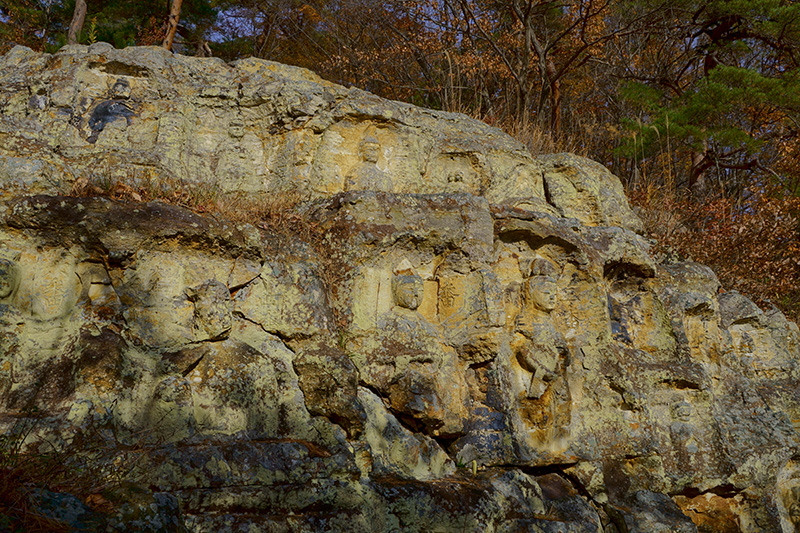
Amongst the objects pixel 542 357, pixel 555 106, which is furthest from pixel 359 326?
pixel 555 106

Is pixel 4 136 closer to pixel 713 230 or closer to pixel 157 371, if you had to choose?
pixel 157 371

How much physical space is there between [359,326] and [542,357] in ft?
6.23

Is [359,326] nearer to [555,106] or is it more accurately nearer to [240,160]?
[240,160]

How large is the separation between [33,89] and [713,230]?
1002 cm

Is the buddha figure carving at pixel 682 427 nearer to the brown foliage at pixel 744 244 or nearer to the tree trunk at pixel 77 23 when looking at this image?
the brown foliage at pixel 744 244

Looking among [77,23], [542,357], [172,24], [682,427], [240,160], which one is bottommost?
[682,427]

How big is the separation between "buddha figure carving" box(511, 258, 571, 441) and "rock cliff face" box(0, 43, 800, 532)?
0.09ft

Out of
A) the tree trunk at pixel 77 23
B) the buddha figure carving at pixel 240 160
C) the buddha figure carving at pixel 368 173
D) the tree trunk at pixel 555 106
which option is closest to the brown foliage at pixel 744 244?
the tree trunk at pixel 555 106

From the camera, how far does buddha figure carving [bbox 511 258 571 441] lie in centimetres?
643

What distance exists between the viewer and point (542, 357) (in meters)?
6.51

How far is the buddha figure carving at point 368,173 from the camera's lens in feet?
24.9

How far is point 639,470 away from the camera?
662cm

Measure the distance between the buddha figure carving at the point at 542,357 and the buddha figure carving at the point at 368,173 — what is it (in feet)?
6.87

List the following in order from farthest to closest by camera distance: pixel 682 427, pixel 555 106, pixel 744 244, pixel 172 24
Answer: pixel 555 106, pixel 172 24, pixel 744 244, pixel 682 427
